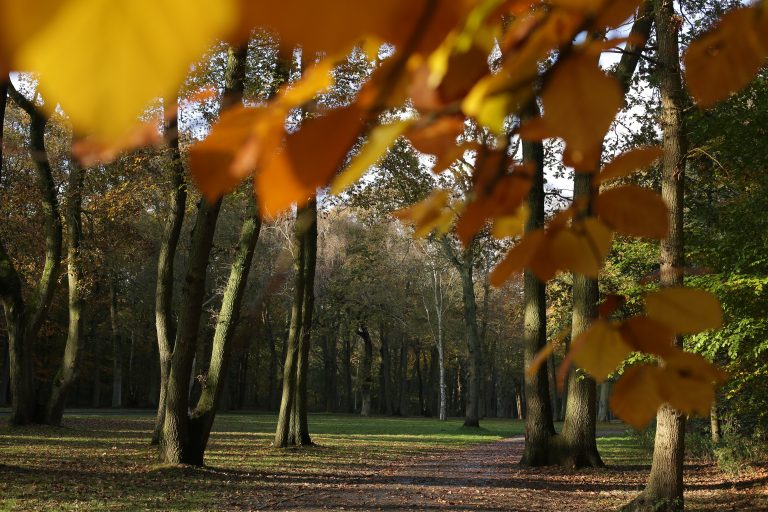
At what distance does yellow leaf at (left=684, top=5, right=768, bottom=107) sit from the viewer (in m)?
0.73

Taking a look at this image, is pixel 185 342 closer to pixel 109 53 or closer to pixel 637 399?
pixel 637 399

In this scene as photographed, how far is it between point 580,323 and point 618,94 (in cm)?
1327

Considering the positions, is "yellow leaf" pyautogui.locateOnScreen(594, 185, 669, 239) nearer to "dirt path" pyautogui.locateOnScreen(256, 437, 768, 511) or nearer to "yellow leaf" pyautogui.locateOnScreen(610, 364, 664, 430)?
"yellow leaf" pyautogui.locateOnScreen(610, 364, 664, 430)

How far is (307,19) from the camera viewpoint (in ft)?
1.13

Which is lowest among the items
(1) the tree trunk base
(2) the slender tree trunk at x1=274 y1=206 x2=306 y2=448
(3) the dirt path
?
(3) the dirt path

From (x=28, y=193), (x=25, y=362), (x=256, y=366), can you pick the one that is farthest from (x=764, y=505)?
(x=256, y=366)

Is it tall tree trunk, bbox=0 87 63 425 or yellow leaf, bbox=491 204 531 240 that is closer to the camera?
yellow leaf, bbox=491 204 531 240

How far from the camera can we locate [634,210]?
82 centimetres

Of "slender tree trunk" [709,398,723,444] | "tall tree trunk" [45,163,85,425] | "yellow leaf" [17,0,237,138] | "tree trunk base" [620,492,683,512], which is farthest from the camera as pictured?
"tall tree trunk" [45,163,85,425]

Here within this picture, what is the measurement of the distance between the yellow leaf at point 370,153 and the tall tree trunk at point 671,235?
8.48m

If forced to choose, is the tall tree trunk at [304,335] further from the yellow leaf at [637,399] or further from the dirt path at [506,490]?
the yellow leaf at [637,399]

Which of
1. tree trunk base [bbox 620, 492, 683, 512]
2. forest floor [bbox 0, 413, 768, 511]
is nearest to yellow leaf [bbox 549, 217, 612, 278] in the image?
forest floor [bbox 0, 413, 768, 511]

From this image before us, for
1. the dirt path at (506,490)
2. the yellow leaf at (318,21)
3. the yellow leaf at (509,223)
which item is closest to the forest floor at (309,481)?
the dirt path at (506,490)

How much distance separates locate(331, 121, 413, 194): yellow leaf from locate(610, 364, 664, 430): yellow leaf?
50 centimetres
